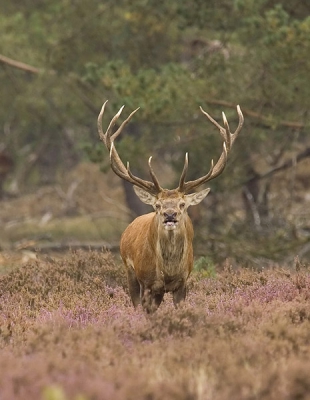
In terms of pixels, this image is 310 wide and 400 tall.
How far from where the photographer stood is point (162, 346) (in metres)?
6.52

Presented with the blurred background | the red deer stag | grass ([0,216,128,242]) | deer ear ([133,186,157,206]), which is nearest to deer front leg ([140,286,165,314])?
the red deer stag

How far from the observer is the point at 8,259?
574 inches

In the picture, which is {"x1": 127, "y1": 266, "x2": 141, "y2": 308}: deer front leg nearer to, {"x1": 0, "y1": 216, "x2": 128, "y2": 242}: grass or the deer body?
the deer body

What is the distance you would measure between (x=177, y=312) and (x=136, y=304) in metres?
1.79

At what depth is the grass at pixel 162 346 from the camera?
523 centimetres

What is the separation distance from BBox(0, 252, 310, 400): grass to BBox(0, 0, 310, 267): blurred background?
3651mm

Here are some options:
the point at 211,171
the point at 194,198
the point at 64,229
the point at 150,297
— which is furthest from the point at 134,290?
the point at 64,229

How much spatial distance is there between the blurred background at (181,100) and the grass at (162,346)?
12.0ft

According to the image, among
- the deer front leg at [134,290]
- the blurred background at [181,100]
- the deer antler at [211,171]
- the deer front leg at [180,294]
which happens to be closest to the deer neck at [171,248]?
the deer front leg at [180,294]

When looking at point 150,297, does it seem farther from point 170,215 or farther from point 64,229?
point 64,229

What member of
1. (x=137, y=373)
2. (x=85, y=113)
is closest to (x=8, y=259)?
(x=137, y=373)

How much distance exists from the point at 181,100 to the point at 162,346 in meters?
9.18

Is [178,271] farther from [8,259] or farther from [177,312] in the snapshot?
[8,259]

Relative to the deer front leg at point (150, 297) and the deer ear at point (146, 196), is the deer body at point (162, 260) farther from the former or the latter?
the deer ear at point (146, 196)
